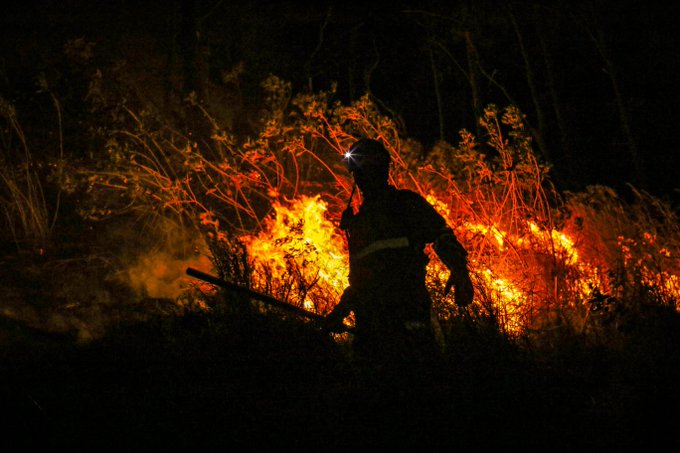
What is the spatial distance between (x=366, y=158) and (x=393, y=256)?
725 mm

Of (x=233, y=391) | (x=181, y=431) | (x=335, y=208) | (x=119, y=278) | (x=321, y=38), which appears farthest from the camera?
(x=321, y=38)

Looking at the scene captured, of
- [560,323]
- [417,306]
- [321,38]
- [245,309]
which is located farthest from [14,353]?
[321,38]

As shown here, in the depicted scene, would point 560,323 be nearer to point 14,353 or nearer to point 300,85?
point 14,353

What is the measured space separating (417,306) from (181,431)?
6.02 ft

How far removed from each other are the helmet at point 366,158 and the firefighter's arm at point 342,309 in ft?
2.89

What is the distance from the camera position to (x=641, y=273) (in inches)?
229

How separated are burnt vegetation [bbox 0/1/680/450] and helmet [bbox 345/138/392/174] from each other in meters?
1.44

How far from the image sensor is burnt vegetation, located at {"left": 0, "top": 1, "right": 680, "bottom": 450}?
434 cm

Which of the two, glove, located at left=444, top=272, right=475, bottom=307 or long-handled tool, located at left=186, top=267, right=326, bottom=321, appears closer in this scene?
glove, located at left=444, top=272, right=475, bottom=307

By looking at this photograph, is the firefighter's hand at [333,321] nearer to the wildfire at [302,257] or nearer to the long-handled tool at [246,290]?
the long-handled tool at [246,290]

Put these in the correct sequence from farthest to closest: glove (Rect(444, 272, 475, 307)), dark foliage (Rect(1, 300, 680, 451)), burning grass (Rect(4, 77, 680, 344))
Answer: burning grass (Rect(4, 77, 680, 344)), glove (Rect(444, 272, 475, 307)), dark foliage (Rect(1, 300, 680, 451))

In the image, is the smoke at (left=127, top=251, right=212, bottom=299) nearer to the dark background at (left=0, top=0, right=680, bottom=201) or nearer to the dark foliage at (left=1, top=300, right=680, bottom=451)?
the dark foliage at (left=1, top=300, right=680, bottom=451)

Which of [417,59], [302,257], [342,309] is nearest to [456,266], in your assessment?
[342,309]

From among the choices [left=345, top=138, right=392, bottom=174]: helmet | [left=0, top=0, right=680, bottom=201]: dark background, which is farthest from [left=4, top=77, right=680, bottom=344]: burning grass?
[left=0, top=0, right=680, bottom=201]: dark background
